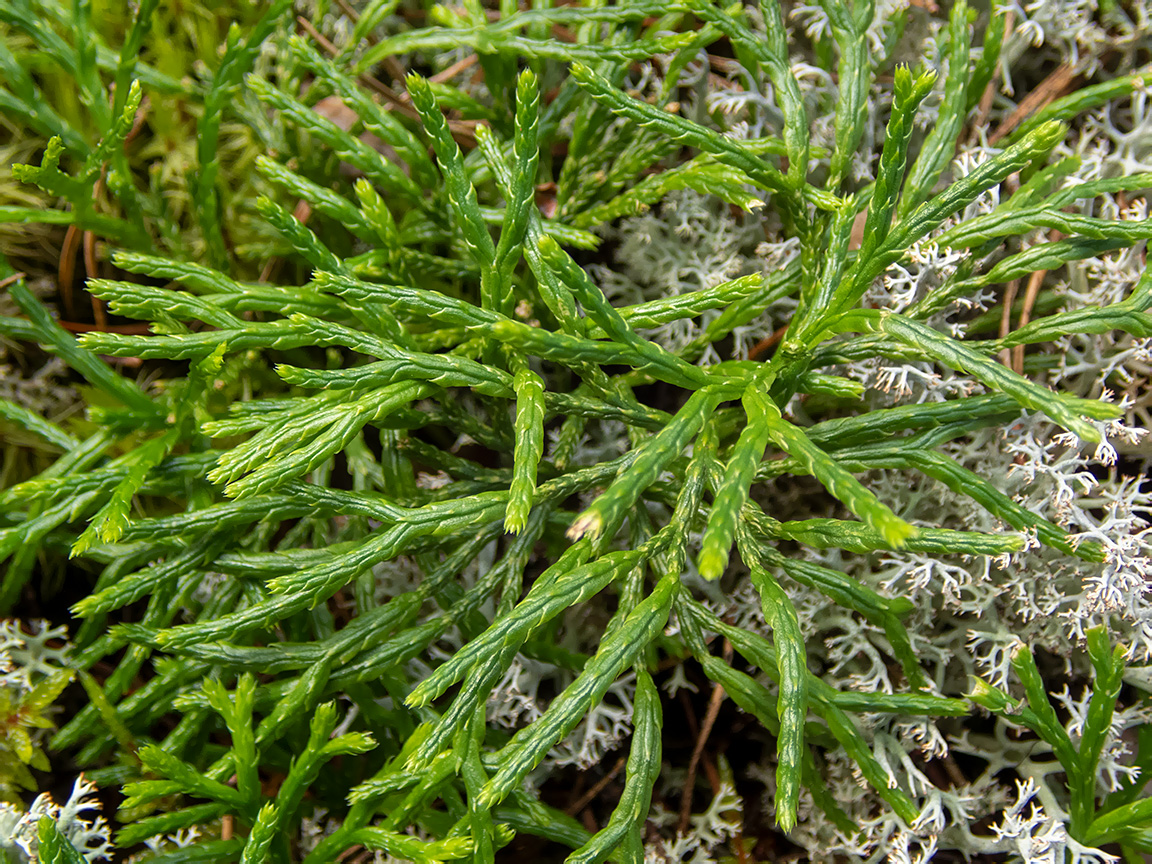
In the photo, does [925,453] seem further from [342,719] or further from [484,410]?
[342,719]

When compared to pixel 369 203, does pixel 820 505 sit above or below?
below

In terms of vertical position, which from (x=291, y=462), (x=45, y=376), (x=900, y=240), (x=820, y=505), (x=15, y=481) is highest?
(x=900, y=240)

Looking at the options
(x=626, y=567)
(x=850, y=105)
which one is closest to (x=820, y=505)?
(x=626, y=567)

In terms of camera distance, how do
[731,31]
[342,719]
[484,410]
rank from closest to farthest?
[731,31], [342,719], [484,410]

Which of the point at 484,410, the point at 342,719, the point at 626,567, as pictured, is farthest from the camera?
the point at 484,410

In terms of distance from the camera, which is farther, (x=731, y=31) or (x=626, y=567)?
(x=731, y=31)

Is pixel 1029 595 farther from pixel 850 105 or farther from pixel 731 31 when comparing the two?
pixel 731 31
